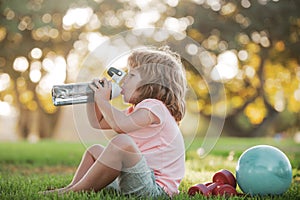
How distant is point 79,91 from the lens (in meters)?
3.27

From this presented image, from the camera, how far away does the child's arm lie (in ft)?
10.1

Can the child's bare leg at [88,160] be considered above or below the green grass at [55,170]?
above

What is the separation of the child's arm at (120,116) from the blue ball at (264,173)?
0.82 metres

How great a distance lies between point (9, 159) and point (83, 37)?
9877 mm

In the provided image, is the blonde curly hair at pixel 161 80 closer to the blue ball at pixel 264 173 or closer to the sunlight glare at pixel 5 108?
the blue ball at pixel 264 173

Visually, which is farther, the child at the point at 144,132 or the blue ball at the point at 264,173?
the blue ball at the point at 264,173

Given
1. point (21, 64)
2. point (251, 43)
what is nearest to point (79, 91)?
point (251, 43)

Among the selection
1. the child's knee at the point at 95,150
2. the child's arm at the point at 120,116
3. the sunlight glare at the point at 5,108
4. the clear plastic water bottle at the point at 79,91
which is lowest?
the sunlight glare at the point at 5,108

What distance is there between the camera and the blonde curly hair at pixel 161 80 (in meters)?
3.30

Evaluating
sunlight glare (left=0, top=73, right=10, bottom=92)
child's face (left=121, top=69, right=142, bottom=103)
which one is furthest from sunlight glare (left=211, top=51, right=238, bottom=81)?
child's face (left=121, top=69, right=142, bottom=103)

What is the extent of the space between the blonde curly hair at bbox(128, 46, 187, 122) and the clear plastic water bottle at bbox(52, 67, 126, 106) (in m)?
0.15

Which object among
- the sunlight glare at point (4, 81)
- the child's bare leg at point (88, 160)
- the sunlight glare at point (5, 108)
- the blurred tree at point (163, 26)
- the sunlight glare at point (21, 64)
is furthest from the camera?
the sunlight glare at point (5, 108)

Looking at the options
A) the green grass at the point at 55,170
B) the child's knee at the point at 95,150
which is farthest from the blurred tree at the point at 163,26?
the child's knee at the point at 95,150

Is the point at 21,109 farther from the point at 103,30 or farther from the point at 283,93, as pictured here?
the point at 283,93
